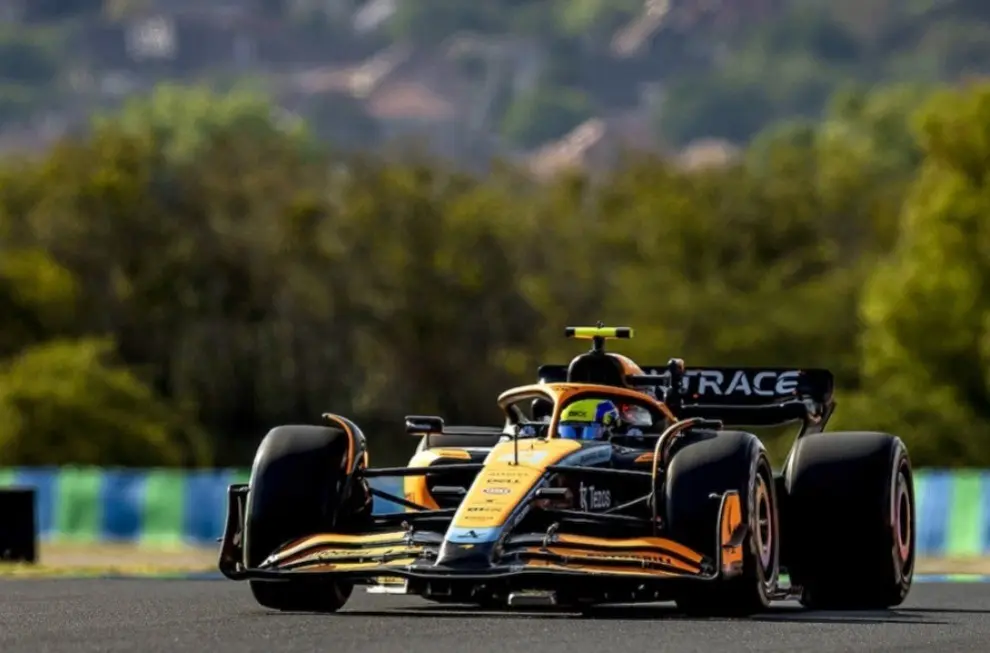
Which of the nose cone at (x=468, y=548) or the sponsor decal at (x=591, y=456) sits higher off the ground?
the sponsor decal at (x=591, y=456)

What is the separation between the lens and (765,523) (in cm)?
1642

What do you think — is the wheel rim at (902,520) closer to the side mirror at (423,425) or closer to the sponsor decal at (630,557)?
the sponsor decal at (630,557)

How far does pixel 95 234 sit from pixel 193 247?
9.72ft

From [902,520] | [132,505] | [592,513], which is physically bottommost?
[132,505]

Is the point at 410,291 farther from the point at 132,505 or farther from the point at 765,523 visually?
the point at 765,523

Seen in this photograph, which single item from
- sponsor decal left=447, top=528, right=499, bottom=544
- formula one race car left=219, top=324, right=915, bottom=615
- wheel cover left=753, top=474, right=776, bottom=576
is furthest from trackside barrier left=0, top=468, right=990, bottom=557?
sponsor decal left=447, top=528, right=499, bottom=544

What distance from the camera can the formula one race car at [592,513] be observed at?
1513 cm

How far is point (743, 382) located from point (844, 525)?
8.43 ft

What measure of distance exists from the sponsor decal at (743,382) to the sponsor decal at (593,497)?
313 centimetres

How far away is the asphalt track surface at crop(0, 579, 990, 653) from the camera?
13055 mm

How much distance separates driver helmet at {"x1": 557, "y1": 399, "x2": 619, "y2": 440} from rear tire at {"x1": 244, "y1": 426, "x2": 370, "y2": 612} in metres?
1.57

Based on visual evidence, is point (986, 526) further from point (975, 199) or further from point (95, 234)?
point (95, 234)

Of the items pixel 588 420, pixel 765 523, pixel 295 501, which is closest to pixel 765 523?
pixel 765 523

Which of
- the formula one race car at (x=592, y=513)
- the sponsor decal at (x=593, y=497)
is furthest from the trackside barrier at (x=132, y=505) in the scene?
the sponsor decal at (x=593, y=497)
